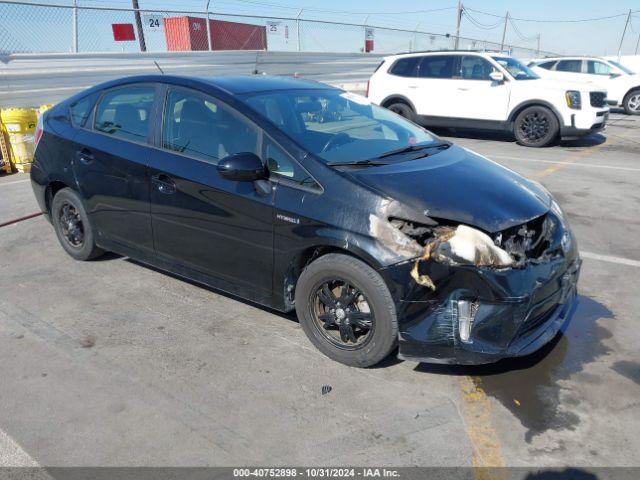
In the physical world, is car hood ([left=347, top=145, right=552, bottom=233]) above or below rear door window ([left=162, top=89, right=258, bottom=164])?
below

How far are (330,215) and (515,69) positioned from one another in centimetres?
979

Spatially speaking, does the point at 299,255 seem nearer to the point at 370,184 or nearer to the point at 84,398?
the point at 370,184

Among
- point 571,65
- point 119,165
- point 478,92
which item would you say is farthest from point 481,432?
point 571,65

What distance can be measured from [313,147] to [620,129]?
13315mm

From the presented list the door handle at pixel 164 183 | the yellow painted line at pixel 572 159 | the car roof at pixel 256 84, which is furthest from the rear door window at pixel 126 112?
the yellow painted line at pixel 572 159

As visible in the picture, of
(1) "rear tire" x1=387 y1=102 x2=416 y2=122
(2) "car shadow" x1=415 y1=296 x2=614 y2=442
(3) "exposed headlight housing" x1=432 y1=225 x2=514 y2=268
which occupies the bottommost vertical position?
(2) "car shadow" x1=415 y1=296 x2=614 y2=442

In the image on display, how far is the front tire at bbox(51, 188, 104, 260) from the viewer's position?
15.0 ft

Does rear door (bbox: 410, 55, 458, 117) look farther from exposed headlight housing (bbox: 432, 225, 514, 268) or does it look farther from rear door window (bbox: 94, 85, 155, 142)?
exposed headlight housing (bbox: 432, 225, 514, 268)

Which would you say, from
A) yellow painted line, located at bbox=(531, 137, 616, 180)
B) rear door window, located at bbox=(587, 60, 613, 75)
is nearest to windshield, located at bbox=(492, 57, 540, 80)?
yellow painted line, located at bbox=(531, 137, 616, 180)

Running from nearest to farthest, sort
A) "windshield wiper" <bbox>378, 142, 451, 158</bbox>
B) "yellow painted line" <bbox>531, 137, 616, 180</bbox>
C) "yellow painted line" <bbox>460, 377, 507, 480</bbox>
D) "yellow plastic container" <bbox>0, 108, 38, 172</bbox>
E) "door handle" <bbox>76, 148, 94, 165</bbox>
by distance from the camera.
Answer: "yellow painted line" <bbox>460, 377, 507, 480</bbox> < "windshield wiper" <bbox>378, 142, 451, 158</bbox> < "door handle" <bbox>76, 148, 94, 165</bbox> < "yellow painted line" <bbox>531, 137, 616, 180</bbox> < "yellow plastic container" <bbox>0, 108, 38, 172</bbox>

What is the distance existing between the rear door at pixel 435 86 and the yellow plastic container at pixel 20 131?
305 inches

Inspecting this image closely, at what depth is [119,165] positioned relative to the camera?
401 cm

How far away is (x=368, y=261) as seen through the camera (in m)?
2.89

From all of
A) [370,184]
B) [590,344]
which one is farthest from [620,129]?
[370,184]
